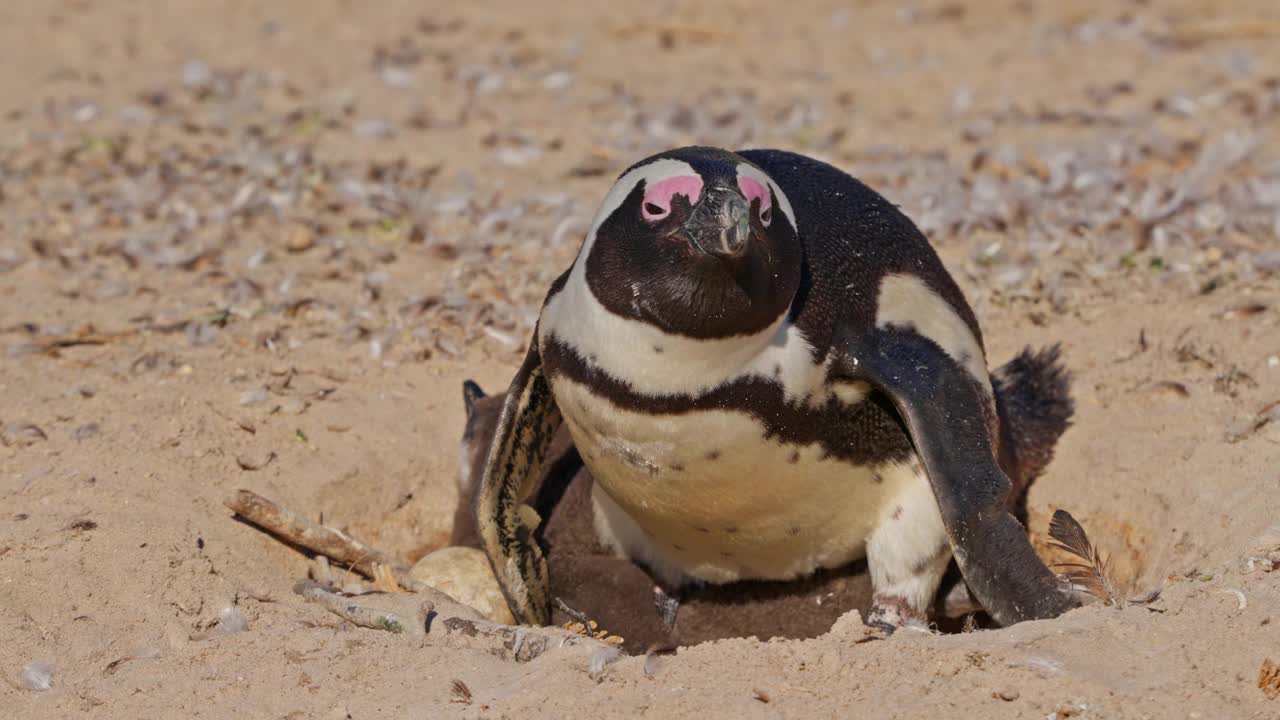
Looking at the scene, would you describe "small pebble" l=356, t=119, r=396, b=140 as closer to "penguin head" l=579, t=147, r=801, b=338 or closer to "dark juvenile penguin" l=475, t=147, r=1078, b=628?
"dark juvenile penguin" l=475, t=147, r=1078, b=628

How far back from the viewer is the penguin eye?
3.44 m

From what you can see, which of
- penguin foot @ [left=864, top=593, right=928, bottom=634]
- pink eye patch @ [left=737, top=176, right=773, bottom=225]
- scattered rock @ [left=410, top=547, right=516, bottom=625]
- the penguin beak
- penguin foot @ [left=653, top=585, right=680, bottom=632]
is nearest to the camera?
the penguin beak

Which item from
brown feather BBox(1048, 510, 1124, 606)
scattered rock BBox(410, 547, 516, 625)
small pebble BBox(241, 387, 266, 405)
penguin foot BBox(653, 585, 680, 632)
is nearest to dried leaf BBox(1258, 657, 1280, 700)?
brown feather BBox(1048, 510, 1124, 606)

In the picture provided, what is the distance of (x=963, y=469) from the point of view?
12.2ft

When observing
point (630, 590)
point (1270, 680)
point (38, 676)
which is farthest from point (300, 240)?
point (1270, 680)

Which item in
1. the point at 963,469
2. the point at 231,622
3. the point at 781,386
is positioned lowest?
the point at 231,622

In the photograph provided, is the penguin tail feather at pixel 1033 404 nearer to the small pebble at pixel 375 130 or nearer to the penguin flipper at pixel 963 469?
the penguin flipper at pixel 963 469

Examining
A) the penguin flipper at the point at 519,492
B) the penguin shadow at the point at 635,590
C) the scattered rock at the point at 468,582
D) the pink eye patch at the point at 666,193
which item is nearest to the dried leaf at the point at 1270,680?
the penguin shadow at the point at 635,590

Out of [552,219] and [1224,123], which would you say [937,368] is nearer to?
[552,219]

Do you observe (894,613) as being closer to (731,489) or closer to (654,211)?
(731,489)

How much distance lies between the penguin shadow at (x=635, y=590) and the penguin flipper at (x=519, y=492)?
105mm

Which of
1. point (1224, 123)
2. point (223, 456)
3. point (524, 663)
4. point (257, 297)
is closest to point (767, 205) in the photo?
point (524, 663)

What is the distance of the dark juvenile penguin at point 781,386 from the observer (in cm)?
347

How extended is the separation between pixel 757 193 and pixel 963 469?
0.85 meters
